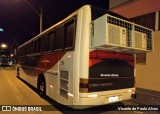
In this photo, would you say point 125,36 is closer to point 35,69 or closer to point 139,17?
point 35,69

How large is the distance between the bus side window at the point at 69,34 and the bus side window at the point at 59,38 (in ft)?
1.13

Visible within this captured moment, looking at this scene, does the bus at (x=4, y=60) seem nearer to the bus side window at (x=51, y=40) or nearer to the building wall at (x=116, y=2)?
the building wall at (x=116, y=2)

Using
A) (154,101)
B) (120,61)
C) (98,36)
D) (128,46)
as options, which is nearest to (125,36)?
(128,46)

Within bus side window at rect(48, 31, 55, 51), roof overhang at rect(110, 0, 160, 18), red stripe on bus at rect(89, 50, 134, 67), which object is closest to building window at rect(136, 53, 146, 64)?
roof overhang at rect(110, 0, 160, 18)

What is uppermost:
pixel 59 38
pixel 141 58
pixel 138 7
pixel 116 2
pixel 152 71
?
pixel 116 2

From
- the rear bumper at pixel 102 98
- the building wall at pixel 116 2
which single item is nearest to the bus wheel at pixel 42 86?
the rear bumper at pixel 102 98

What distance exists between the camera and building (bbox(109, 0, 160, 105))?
11.2 meters

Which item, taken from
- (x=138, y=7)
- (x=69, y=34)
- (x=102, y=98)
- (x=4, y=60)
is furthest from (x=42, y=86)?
(x=4, y=60)

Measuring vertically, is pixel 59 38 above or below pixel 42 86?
above

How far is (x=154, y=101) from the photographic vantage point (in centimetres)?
899

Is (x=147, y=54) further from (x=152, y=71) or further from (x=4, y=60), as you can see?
(x=4, y=60)

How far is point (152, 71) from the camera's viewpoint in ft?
37.9

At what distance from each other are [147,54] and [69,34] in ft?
21.8

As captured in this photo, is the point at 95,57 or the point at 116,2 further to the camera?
the point at 116,2
